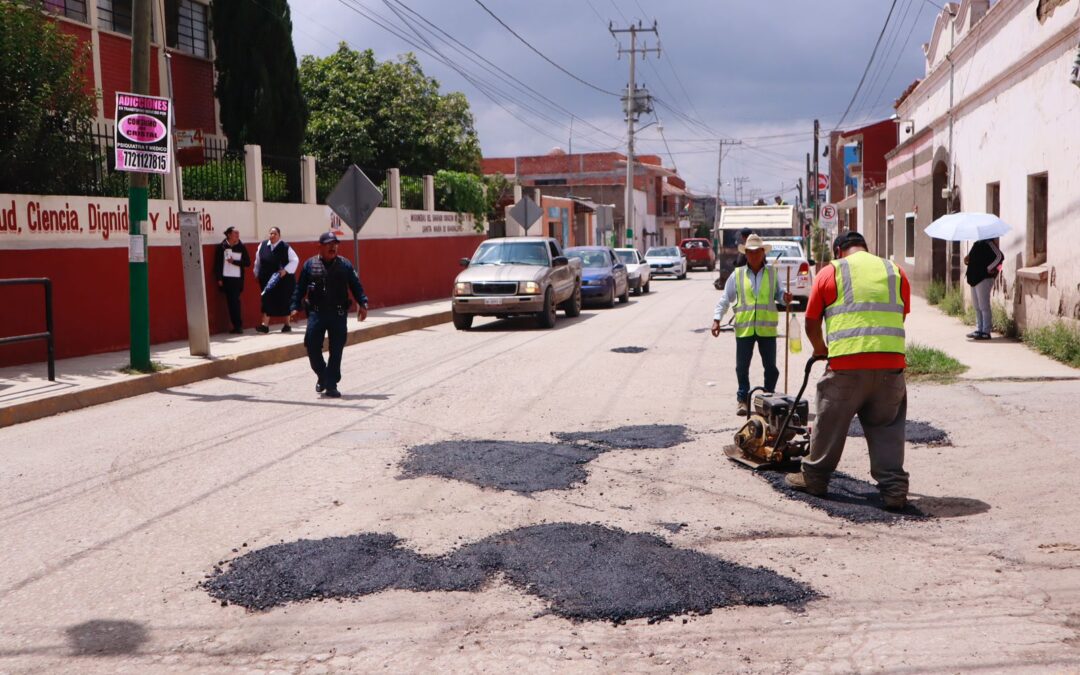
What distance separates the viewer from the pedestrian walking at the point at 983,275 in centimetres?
1479

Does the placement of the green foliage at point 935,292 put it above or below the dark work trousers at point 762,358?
above

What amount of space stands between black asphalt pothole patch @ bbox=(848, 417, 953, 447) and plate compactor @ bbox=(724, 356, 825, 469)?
3.45 ft

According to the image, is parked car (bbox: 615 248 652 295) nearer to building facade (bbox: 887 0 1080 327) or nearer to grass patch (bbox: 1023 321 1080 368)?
building facade (bbox: 887 0 1080 327)

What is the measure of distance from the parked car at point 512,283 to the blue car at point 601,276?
13.9 feet

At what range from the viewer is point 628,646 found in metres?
4.16

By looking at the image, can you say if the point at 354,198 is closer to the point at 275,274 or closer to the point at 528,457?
the point at 275,274

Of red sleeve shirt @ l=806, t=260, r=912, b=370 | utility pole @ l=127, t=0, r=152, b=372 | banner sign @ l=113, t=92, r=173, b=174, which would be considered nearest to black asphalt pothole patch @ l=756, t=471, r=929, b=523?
red sleeve shirt @ l=806, t=260, r=912, b=370

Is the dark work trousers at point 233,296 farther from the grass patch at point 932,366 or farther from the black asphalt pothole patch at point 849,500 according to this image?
the black asphalt pothole patch at point 849,500

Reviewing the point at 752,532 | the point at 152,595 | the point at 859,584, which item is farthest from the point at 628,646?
the point at 152,595

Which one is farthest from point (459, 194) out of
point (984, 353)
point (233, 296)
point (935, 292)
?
point (984, 353)

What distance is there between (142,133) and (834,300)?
28.5 ft

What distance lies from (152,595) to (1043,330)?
1205 centimetres

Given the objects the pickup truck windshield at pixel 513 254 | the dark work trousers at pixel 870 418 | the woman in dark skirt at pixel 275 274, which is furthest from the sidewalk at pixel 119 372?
the dark work trousers at pixel 870 418

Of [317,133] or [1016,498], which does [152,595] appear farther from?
[317,133]
